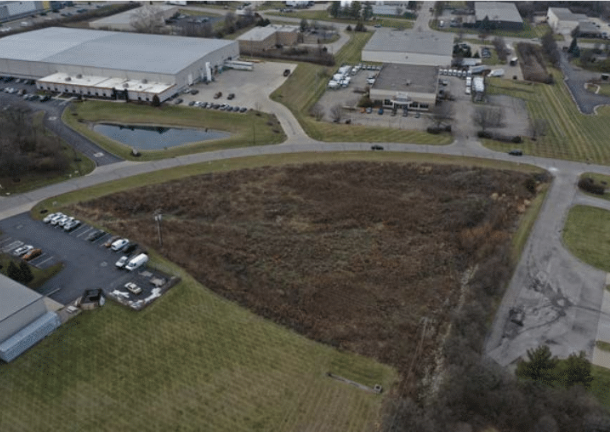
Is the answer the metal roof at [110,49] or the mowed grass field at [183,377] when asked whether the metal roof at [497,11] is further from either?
the mowed grass field at [183,377]

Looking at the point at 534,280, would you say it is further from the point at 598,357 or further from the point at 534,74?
the point at 534,74

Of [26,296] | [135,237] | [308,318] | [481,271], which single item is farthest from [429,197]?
[26,296]

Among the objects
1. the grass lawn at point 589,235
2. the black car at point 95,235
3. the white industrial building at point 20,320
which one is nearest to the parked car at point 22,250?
the black car at point 95,235

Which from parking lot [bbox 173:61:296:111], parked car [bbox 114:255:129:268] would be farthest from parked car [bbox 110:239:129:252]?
parking lot [bbox 173:61:296:111]

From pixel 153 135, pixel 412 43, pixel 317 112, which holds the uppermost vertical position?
pixel 412 43

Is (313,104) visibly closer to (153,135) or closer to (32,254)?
(153,135)

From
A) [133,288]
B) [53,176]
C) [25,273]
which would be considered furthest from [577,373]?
[53,176]
